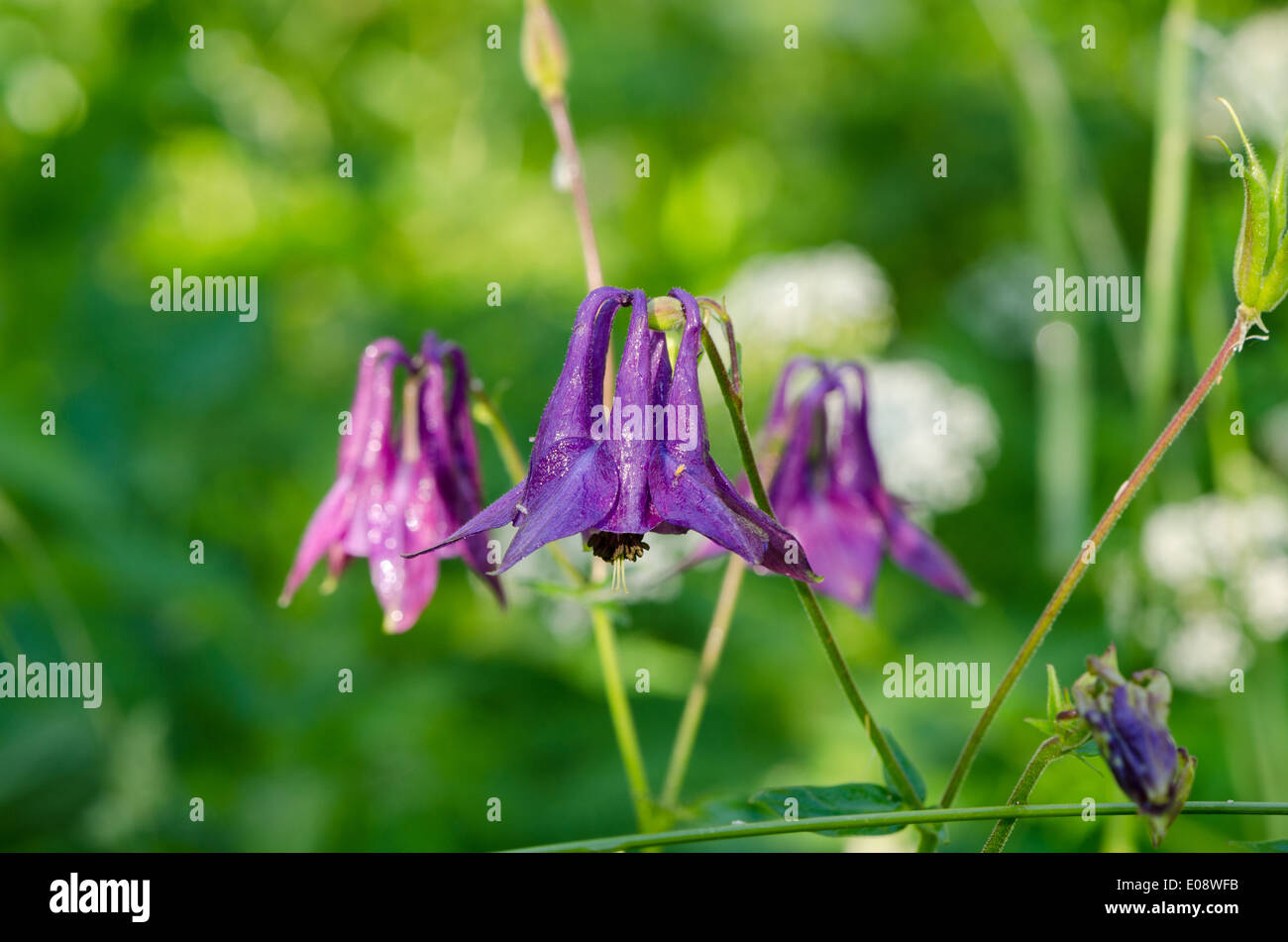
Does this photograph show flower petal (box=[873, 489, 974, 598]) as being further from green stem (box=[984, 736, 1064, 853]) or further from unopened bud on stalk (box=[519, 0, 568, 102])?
unopened bud on stalk (box=[519, 0, 568, 102])

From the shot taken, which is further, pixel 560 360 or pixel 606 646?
pixel 560 360

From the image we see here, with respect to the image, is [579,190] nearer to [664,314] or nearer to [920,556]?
[664,314]

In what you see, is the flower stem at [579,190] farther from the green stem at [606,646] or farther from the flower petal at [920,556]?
the flower petal at [920,556]

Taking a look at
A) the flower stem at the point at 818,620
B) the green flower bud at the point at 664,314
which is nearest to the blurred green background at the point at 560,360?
the flower stem at the point at 818,620

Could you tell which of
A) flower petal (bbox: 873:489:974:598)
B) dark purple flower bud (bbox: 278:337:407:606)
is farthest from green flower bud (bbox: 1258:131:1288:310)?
dark purple flower bud (bbox: 278:337:407:606)

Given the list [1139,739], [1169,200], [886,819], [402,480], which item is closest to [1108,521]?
[1139,739]

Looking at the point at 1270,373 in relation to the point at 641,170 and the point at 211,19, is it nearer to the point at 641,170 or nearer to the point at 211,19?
the point at 641,170
